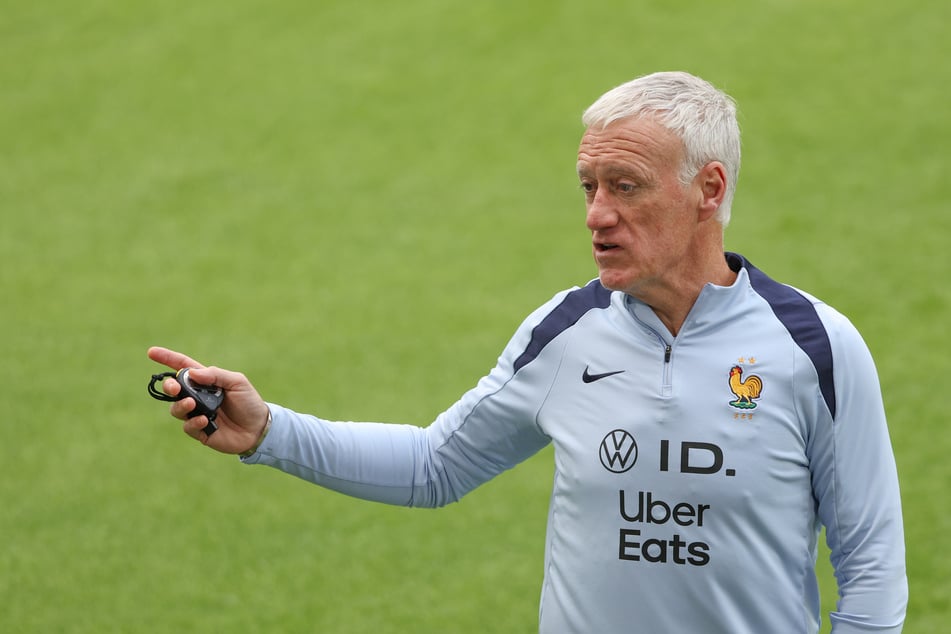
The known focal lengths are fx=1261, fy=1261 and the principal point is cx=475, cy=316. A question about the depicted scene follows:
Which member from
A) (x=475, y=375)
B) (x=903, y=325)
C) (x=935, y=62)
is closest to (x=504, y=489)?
(x=475, y=375)

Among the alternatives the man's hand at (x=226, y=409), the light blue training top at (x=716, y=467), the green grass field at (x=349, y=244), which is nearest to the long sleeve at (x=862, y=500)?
the light blue training top at (x=716, y=467)

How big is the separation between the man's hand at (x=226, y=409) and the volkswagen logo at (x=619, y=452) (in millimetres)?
627

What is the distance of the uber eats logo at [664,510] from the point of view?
2.13m

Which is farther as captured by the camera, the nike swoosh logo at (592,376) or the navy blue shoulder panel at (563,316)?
the navy blue shoulder panel at (563,316)

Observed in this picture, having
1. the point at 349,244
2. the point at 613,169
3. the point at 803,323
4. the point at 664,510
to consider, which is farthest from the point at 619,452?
the point at 349,244

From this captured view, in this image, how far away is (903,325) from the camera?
266 inches

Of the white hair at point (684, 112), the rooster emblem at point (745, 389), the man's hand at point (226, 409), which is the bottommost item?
the man's hand at point (226, 409)

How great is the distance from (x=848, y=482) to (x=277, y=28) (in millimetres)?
8935

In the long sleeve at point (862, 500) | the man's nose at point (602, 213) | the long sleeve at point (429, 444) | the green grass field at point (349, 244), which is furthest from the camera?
the green grass field at point (349, 244)

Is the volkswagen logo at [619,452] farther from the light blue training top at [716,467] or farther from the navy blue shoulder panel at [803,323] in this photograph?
the navy blue shoulder panel at [803,323]

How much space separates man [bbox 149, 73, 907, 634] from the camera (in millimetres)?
2102

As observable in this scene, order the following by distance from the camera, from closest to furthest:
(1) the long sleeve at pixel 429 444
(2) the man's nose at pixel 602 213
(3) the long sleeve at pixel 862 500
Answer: (3) the long sleeve at pixel 862 500
(2) the man's nose at pixel 602 213
(1) the long sleeve at pixel 429 444

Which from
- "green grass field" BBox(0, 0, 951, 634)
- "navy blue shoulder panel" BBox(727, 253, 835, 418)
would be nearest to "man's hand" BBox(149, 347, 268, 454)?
"navy blue shoulder panel" BBox(727, 253, 835, 418)

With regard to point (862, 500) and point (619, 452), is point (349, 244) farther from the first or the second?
point (862, 500)
